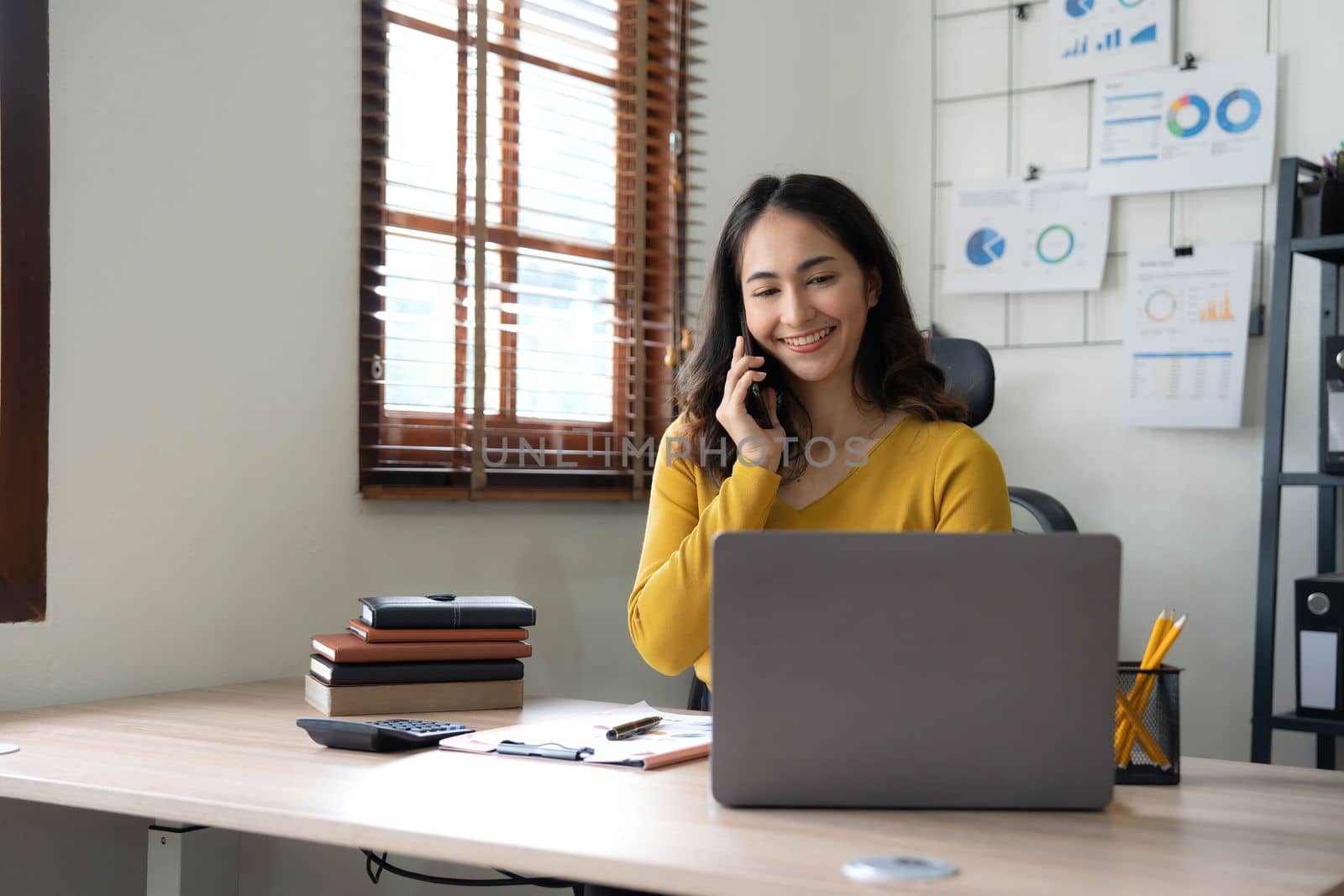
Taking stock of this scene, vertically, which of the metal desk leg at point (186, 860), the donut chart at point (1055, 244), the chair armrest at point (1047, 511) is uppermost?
the donut chart at point (1055, 244)

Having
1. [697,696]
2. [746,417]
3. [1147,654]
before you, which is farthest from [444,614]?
[1147,654]

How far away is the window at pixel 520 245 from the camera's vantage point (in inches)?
90.4

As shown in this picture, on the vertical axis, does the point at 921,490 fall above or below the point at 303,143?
below

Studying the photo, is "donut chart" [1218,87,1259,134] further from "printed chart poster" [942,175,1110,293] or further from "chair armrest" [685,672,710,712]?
"chair armrest" [685,672,710,712]

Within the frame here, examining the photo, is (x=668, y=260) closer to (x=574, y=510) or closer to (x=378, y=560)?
(x=574, y=510)

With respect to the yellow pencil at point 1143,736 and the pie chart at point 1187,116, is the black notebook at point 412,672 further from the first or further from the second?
the pie chart at point 1187,116

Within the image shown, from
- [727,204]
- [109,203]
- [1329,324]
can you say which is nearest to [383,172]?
[109,203]

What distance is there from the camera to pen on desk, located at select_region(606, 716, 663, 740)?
4.83 ft

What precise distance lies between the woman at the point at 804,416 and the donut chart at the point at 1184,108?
1239 mm

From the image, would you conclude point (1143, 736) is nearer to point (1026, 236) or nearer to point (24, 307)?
point (24, 307)

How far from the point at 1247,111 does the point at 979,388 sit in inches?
34.4

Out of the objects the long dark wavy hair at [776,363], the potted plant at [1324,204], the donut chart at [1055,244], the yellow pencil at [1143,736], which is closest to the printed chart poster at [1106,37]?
the donut chart at [1055,244]

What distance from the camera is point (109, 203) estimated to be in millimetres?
1852

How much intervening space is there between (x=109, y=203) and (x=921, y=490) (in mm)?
1192
